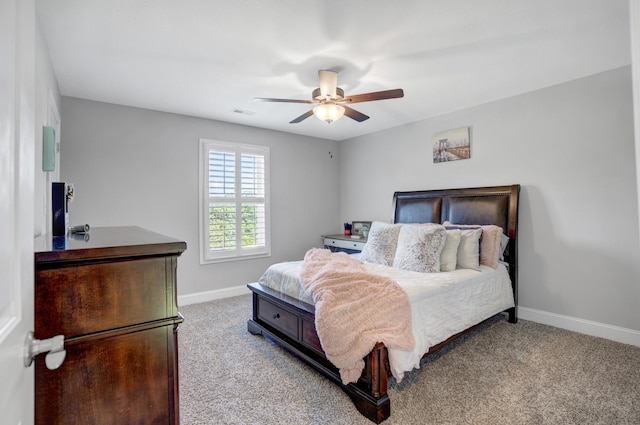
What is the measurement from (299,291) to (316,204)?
113 inches

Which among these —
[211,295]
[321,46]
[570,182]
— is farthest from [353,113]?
[211,295]

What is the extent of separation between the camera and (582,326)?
3027mm

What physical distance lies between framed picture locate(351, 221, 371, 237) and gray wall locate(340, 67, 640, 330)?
1.45 m

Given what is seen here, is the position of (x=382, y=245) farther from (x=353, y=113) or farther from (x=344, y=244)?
(x=344, y=244)

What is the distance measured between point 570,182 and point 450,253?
142cm

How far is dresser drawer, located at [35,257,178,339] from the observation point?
2.82 ft

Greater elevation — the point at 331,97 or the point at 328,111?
the point at 331,97

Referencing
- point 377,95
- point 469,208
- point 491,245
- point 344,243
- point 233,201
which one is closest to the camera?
point 377,95

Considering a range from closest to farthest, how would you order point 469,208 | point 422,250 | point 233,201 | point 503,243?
1. point 422,250
2. point 503,243
3. point 469,208
4. point 233,201

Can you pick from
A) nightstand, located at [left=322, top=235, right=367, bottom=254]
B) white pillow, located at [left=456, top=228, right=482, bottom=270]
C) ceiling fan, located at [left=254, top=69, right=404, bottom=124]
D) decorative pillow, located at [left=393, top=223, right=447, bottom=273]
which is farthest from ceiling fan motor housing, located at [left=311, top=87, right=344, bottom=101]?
nightstand, located at [left=322, top=235, right=367, bottom=254]

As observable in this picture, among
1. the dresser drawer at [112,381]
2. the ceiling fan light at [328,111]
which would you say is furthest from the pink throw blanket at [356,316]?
the ceiling fan light at [328,111]

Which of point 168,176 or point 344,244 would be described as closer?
point 168,176

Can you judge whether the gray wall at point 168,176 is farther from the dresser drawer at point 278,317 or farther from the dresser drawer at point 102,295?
the dresser drawer at point 102,295

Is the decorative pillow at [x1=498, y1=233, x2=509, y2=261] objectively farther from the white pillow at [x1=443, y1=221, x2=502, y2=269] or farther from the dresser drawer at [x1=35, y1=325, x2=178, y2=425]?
the dresser drawer at [x1=35, y1=325, x2=178, y2=425]
